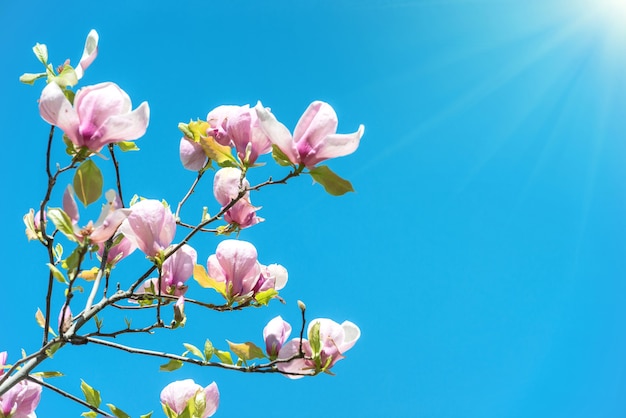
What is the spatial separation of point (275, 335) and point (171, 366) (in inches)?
10.6

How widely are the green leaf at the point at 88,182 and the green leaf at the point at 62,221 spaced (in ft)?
0.21

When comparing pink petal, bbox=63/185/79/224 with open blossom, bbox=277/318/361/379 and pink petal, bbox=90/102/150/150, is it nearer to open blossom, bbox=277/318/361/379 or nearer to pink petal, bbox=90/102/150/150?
pink petal, bbox=90/102/150/150

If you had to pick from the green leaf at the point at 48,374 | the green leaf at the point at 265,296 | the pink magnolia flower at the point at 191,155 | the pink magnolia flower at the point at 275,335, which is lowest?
the green leaf at the point at 48,374

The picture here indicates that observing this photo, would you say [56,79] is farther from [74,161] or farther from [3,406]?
[3,406]

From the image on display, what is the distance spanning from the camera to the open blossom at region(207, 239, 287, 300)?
140 cm

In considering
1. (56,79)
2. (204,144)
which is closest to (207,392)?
(204,144)

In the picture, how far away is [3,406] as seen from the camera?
142 centimetres

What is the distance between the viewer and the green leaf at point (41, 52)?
1.17m

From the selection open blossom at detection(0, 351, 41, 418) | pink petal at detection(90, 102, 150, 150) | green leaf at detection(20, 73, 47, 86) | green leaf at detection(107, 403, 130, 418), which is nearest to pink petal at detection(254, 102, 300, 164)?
pink petal at detection(90, 102, 150, 150)

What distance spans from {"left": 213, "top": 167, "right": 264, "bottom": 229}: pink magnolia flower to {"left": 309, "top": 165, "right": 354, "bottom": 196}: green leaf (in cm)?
31

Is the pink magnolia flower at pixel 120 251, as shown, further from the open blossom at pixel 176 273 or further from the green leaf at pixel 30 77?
the green leaf at pixel 30 77

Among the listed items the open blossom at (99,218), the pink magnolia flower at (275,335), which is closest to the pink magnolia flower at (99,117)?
the open blossom at (99,218)

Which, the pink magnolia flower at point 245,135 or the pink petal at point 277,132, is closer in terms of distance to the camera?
the pink petal at point 277,132

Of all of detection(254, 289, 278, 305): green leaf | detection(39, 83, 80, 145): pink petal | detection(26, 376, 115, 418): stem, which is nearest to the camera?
detection(39, 83, 80, 145): pink petal
